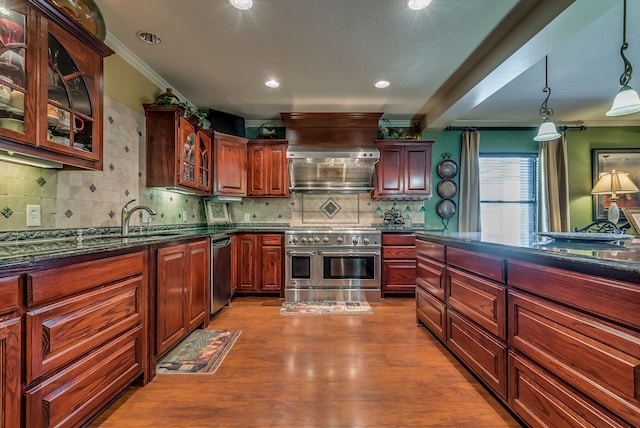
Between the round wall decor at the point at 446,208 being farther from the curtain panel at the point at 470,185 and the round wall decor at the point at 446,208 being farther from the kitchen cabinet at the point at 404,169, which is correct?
the kitchen cabinet at the point at 404,169

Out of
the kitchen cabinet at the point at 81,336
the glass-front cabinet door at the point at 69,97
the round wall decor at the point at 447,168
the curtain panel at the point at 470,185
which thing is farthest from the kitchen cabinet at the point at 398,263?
the glass-front cabinet door at the point at 69,97

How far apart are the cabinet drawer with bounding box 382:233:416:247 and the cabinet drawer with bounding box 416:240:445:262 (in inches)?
42.3

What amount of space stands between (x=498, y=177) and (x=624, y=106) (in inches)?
108

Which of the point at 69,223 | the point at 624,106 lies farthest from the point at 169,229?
the point at 624,106

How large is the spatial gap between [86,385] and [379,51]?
3.09 metres

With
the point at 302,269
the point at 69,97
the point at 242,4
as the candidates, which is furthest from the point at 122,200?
the point at 302,269

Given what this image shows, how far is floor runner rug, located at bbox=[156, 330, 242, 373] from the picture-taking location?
214 cm

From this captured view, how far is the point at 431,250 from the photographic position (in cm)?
266

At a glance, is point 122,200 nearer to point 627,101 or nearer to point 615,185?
point 627,101

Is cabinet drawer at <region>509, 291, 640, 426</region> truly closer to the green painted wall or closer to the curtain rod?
the green painted wall

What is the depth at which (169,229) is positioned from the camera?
11.1 ft

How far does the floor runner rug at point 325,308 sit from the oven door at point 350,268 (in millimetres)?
279

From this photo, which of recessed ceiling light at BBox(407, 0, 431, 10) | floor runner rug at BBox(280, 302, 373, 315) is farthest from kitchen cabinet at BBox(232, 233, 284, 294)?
recessed ceiling light at BBox(407, 0, 431, 10)

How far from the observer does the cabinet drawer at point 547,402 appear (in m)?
1.10
